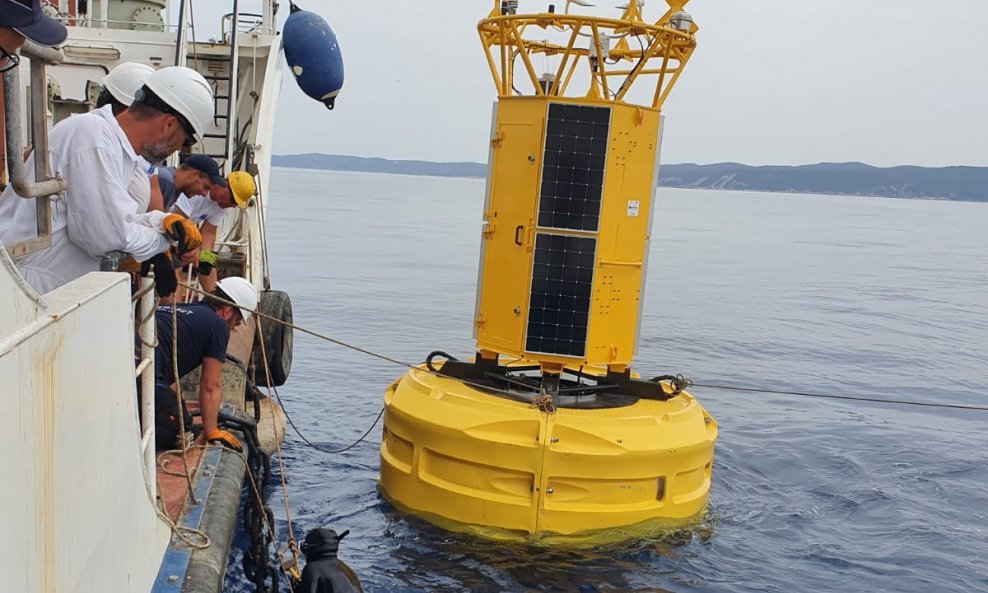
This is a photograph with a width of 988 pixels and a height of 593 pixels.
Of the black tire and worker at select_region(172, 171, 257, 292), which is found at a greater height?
worker at select_region(172, 171, 257, 292)

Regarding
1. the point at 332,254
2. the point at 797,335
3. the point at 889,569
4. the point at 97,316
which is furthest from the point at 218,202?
the point at 332,254

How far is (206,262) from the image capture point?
6.80m

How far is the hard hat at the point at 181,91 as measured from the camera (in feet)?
12.9

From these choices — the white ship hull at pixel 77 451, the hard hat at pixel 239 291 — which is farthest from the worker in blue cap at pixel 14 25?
the hard hat at pixel 239 291

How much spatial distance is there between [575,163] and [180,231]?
400cm

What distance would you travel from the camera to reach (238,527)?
796 centimetres

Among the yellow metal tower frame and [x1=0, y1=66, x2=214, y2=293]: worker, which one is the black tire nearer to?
the yellow metal tower frame

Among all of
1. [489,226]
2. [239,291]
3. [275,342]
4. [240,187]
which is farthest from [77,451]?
[275,342]

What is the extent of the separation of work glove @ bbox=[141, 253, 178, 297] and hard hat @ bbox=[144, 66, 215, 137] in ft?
1.98

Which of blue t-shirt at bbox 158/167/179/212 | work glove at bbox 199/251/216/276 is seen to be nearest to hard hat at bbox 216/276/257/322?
work glove at bbox 199/251/216/276

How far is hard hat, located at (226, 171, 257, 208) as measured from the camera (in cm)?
650

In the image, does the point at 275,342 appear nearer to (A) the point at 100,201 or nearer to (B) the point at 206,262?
(B) the point at 206,262

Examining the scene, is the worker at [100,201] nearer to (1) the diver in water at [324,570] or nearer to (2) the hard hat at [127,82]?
(2) the hard hat at [127,82]

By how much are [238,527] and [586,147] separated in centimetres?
426
